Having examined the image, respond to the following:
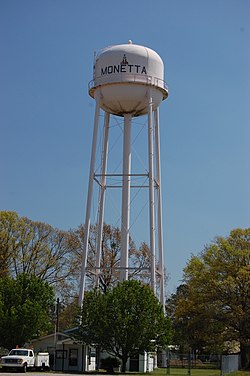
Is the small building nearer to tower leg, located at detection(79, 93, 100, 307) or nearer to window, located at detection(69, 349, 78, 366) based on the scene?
window, located at detection(69, 349, 78, 366)

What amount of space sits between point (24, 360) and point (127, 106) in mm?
16734

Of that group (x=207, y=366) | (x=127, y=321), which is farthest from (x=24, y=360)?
(x=207, y=366)

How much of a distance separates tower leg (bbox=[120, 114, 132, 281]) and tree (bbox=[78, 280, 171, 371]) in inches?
62.1

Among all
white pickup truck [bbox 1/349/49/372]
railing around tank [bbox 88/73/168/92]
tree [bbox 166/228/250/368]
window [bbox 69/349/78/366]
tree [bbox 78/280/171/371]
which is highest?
railing around tank [bbox 88/73/168/92]

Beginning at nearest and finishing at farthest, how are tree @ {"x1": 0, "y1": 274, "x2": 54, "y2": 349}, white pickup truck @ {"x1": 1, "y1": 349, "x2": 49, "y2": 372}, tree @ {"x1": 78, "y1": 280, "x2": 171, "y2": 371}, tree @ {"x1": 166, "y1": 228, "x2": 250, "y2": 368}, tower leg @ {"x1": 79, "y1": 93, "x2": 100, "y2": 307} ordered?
1. white pickup truck @ {"x1": 1, "y1": 349, "x2": 49, "y2": 372}
2. tree @ {"x1": 78, "y1": 280, "x2": 171, "y2": 371}
3. tower leg @ {"x1": 79, "y1": 93, "x2": 100, "y2": 307}
4. tree @ {"x1": 0, "y1": 274, "x2": 54, "y2": 349}
5. tree @ {"x1": 166, "y1": 228, "x2": 250, "y2": 368}

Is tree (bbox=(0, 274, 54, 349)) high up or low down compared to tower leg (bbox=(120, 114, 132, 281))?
down

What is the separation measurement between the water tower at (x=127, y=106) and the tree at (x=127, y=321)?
1122 mm

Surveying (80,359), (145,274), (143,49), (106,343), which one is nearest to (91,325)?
(106,343)

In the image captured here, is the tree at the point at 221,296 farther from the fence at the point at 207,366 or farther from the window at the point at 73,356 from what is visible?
the window at the point at 73,356

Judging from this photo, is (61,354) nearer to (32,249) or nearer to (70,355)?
(70,355)

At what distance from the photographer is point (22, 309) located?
49.4 metres

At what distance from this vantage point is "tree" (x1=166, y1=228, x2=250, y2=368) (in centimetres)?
5238

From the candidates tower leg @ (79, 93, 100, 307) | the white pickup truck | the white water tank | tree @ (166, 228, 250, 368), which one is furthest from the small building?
the white water tank

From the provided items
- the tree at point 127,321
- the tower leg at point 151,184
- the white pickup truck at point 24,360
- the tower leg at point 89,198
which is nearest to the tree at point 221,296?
the tree at point 127,321
